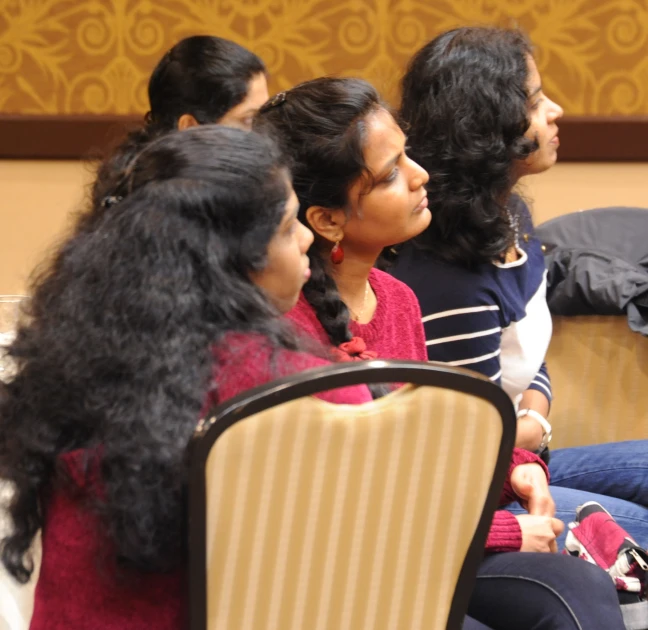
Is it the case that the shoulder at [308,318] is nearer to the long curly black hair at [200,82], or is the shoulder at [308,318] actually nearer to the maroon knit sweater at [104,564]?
the maroon knit sweater at [104,564]

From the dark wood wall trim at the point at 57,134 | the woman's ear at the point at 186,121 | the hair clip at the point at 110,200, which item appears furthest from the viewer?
the dark wood wall trim at the point at 57,134

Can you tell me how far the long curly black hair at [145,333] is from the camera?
35.3 inches

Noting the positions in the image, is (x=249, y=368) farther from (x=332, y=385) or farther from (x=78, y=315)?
(x=78, y=315)

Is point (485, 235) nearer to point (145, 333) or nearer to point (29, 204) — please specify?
point (145, 333)

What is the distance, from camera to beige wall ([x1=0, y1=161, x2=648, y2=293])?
2.93 meters

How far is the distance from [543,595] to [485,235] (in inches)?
25.1

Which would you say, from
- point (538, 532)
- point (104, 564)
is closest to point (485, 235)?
point (538, 532)

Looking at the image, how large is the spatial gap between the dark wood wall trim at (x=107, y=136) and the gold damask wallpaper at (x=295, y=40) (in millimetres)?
47

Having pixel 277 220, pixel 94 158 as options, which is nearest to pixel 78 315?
pixel 277 220

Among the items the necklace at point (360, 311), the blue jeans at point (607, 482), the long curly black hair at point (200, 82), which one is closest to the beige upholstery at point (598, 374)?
the blue jeans at point (607, 482)

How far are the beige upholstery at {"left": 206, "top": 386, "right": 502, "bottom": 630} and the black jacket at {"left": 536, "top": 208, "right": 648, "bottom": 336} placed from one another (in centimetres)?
128

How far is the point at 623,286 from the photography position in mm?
2123

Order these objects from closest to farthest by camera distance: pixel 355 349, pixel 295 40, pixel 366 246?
pixel 355 349 < pixel 366 246 < pixel 295 40

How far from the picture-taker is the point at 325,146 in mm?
1417
